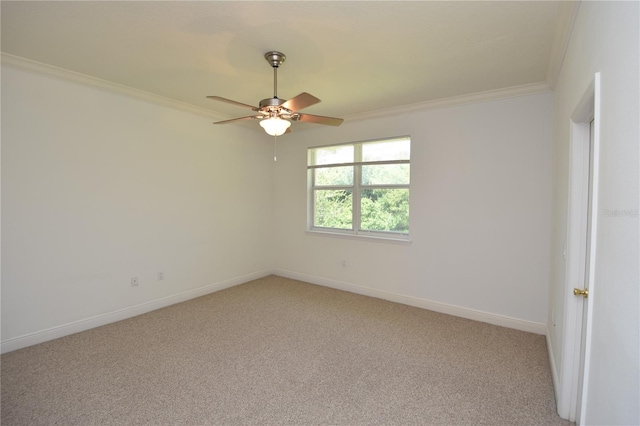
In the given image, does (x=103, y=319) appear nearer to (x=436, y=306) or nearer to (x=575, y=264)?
(x=436, y=306)

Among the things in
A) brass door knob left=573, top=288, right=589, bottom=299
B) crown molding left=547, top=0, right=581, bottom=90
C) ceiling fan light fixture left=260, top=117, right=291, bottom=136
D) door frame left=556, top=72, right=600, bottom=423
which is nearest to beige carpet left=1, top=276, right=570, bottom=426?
door frame left=556, top=72, right=600, bottom=423

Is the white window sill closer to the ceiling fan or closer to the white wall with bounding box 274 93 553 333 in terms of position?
the white wall with bounding box 274 93 553 333

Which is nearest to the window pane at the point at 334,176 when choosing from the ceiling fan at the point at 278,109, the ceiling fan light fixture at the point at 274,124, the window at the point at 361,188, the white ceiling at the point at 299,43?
the window at the point at 361,188

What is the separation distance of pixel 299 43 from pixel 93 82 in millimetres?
2304

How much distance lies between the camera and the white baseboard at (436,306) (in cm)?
327

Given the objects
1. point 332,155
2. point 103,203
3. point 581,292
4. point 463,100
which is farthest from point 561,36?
point 103,203

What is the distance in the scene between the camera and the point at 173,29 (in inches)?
86.4

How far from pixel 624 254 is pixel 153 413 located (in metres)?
2.59

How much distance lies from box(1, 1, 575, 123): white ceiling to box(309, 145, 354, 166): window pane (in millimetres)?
1357

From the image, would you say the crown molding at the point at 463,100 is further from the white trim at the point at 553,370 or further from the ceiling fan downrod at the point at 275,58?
the white trim at the point at 553,370

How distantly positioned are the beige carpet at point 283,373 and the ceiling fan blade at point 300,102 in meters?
2.10

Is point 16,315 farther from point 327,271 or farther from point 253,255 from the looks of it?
point 327,271

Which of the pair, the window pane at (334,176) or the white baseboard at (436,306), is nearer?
the white baseboard at (436,306)

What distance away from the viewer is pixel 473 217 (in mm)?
3564
